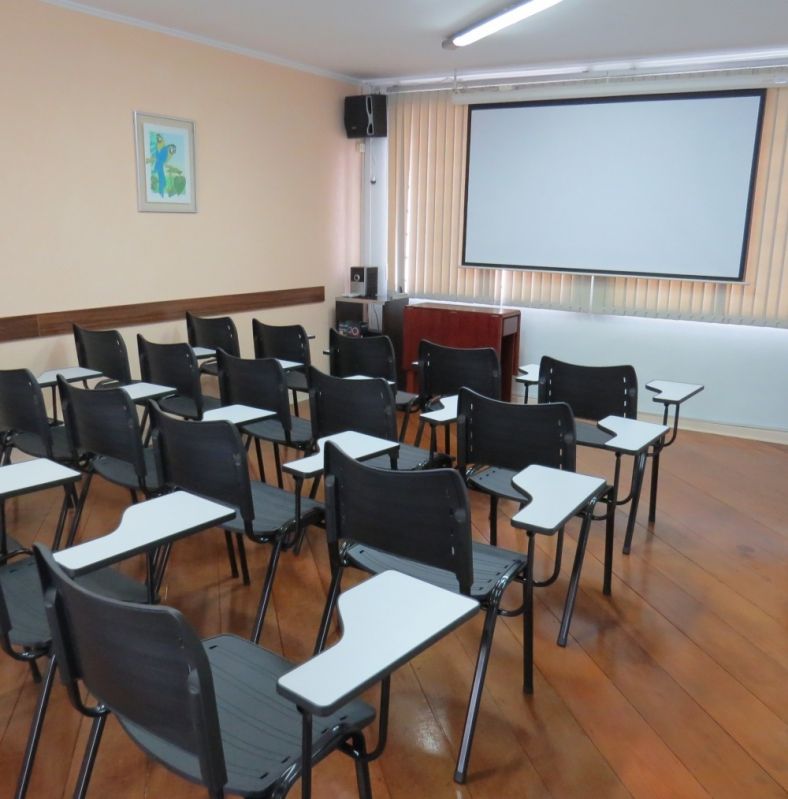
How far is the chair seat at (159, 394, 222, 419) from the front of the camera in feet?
13.6

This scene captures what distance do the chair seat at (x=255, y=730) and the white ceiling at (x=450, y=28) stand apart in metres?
4.00

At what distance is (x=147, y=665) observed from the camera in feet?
4.42

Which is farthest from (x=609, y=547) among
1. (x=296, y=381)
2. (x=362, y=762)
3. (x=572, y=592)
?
(x=296, y=381)

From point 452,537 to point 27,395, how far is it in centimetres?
221

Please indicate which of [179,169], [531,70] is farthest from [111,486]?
[531,70]

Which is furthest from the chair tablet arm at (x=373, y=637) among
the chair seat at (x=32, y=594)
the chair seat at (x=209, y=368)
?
the chair seat at (x=209, y=368)

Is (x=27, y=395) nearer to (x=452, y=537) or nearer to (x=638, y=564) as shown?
(x=452, y=537)

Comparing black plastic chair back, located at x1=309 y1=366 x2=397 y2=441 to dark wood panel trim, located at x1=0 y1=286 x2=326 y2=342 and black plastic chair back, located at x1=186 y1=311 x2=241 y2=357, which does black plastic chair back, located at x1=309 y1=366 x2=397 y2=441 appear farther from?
dark wood panel trim, located at x1=0 y1=286 x2=326 y2=342

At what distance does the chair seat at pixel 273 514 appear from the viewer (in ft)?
8.49

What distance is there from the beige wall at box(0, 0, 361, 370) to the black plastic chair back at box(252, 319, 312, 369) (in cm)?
88

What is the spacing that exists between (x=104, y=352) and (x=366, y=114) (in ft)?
11.8

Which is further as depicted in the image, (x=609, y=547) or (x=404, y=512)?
(x=609, y=547)

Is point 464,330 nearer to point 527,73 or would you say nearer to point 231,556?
point 527,73

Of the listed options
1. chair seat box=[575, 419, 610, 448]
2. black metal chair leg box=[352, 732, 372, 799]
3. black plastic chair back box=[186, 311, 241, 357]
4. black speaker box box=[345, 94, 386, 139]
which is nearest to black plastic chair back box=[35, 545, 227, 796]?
black metal chair leg box=[352, 732, 372, 799]
